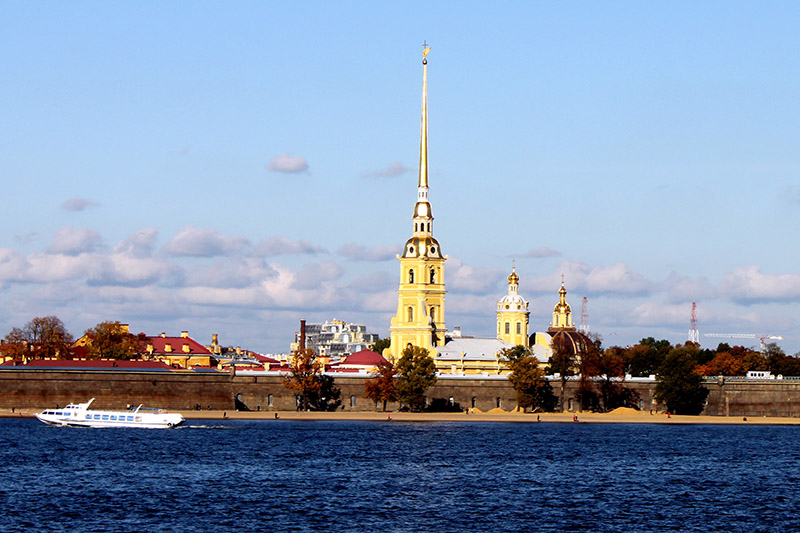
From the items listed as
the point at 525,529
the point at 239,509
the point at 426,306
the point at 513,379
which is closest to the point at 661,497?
the point at 525,529

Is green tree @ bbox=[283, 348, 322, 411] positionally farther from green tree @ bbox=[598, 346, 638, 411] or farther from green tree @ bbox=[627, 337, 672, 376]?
green tree @ bbox=[627, 337, 672, 376]

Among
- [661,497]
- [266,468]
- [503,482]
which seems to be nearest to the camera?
[661,497]

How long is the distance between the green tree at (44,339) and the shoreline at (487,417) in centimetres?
2603

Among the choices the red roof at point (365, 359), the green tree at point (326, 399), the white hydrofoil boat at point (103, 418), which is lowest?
the white hydrofoil boat at point (103, 418)

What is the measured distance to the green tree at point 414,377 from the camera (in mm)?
134625

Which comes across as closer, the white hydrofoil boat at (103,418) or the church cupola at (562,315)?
the white hydrofoil boat at (103,418)

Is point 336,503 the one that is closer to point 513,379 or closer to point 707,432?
point 707,432

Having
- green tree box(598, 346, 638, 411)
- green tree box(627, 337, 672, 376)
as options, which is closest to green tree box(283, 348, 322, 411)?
green tree box(598, 346, 638, 411)

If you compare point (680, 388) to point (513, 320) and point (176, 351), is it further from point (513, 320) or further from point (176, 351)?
point (176, 351)

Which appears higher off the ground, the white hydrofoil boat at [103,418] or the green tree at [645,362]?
the green tree at [645,362]

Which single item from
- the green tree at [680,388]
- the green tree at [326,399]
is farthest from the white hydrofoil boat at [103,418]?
the green tree at [680,388]

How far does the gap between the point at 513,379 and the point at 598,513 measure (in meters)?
78.1

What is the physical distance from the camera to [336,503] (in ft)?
207

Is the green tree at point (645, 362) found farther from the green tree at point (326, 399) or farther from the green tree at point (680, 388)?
the green tree at point (326, 399)
